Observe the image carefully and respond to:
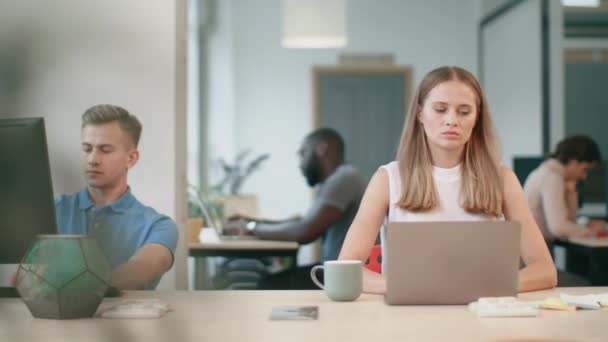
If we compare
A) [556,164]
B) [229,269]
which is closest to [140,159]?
[229,269]

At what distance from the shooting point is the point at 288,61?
715cm

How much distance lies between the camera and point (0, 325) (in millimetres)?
150

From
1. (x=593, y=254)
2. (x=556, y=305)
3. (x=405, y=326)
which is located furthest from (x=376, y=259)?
(x=593, y=254)

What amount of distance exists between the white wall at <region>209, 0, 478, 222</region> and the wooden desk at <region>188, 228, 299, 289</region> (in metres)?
3.41

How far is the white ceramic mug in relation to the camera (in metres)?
1.30

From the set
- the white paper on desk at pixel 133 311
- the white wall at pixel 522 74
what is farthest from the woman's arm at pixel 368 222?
the white wall at pixel 522 74

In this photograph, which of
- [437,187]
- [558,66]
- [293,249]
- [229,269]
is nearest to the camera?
[437,187]

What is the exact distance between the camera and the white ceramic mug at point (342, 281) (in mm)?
1297

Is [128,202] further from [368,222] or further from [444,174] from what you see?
[444,174]

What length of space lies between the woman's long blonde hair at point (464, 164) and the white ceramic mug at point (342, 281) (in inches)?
20.8

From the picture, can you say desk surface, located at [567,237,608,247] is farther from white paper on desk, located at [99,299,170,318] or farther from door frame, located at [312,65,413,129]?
door frame, located at [312,65,413,129]

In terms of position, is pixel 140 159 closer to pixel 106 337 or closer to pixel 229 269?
pixel 106 337

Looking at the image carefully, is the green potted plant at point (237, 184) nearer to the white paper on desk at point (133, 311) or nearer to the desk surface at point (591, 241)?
the desk surface at point (591, 241)

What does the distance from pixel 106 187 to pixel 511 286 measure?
107 centimetres
